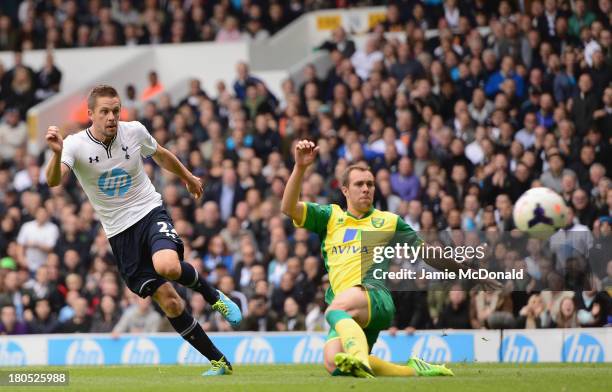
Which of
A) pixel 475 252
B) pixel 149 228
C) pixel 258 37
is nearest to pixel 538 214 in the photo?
pixel 475 252

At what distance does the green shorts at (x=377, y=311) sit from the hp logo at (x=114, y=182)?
236 centimetres

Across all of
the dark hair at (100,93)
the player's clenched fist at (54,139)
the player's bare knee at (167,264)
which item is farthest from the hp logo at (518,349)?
the player's clenched fist at (54,139)

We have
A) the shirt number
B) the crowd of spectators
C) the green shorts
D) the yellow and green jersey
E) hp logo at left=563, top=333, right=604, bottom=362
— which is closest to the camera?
the green shorts

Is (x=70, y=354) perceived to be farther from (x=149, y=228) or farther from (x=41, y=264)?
(x=149, y=228)

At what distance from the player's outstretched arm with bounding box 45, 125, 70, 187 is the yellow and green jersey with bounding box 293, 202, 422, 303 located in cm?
197

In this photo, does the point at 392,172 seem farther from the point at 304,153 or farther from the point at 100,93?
the point at 304,153

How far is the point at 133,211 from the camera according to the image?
1143cm

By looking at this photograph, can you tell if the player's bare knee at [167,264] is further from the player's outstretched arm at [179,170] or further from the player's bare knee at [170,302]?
the player's outstretched arm at [179,170]

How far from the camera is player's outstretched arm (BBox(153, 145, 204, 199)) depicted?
38.1 ft

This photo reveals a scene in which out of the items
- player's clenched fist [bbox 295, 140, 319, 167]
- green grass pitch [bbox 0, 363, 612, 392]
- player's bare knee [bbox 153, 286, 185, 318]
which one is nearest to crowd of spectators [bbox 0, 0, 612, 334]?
green grass pitch [bbox 0, 363, 612, 392]

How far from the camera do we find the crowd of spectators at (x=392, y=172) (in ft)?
52.6

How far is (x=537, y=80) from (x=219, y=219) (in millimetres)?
5161

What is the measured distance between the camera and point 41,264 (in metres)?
20.2

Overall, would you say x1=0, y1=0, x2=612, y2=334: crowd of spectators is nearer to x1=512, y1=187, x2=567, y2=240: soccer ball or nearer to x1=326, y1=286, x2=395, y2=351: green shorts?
x1=512, y1=187, x2=567, y2=240: soccer ball
